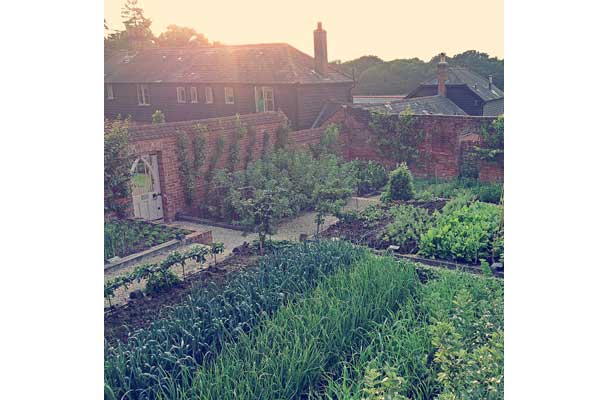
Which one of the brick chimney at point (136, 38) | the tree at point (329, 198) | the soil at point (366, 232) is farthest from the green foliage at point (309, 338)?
the brick chimney at point (136, 38)

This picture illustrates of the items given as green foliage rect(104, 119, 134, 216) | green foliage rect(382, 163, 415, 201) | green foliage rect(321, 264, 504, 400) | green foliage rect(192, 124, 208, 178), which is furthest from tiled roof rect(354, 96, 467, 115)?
green foliage rect(321, 264, 504, 400)

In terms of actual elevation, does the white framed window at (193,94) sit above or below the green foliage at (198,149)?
above

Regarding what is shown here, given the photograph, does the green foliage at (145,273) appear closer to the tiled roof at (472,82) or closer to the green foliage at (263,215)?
the green foliage at (263,215)

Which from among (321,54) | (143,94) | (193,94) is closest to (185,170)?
(321,54)

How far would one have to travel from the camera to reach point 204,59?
20703 mm

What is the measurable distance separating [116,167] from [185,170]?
1.71 meters

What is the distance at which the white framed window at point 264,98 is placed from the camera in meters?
17.7

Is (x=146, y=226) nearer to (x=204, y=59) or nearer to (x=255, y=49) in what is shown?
(x=255, y=49)

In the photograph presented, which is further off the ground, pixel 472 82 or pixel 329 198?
pixel 472 82

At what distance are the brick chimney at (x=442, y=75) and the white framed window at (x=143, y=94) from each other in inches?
457

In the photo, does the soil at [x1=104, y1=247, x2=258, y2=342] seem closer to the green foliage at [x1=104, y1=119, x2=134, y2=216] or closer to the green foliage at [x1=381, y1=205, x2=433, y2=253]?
the green foliage at [x1=381, y1=205, x2=433, y2=253]

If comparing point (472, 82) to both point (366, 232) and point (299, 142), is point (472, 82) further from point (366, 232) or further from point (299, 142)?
point (366, 232)

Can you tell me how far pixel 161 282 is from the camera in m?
6.62
